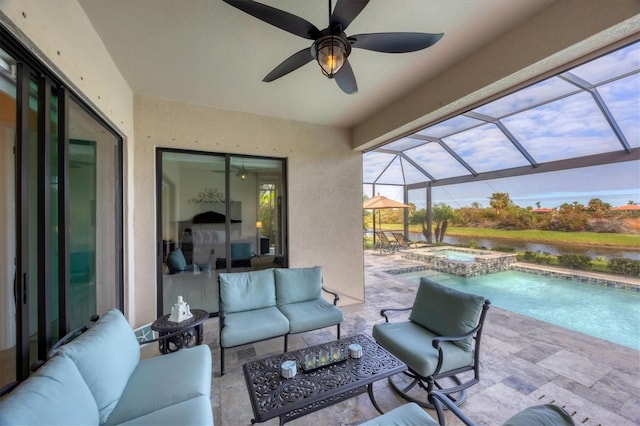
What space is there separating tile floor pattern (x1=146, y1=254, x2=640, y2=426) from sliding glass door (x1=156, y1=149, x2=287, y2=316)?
2.53 feet

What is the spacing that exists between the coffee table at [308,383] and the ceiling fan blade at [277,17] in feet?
7.51

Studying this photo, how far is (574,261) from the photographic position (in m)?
4.26

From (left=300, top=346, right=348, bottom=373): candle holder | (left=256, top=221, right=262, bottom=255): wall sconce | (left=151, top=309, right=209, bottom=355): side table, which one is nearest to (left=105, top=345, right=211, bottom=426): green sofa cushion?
(left=151, top=309, right=209, bottom=355): side table

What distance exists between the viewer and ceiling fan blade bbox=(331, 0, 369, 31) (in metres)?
1.42

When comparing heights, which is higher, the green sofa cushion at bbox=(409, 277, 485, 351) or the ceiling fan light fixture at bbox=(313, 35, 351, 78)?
the ceiling fan light fixture at bbox=(313, 35, 351, 78)

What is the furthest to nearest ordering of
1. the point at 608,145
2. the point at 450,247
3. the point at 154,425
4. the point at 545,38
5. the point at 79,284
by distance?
the point at 450,247 < the point at 608,145 < the point at 79,284 < the point at 545,38 < the point at 154,425

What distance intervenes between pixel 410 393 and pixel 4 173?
334 cm

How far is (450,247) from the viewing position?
6180 mm

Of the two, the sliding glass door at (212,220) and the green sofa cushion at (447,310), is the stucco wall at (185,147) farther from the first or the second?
the green sofa cushion at (447,310)

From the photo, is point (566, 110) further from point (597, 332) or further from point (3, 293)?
point (3, 293)

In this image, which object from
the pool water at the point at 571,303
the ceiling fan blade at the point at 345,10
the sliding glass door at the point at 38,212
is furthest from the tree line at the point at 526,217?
the sliding glass door at the point at 38,212

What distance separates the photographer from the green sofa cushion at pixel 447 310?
2.06m

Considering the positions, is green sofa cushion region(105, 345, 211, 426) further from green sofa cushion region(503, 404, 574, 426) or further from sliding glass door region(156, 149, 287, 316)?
sliding glass door region(156, 149, 287, 316)

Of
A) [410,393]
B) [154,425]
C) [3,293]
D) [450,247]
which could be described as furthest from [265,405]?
[450,247]
